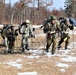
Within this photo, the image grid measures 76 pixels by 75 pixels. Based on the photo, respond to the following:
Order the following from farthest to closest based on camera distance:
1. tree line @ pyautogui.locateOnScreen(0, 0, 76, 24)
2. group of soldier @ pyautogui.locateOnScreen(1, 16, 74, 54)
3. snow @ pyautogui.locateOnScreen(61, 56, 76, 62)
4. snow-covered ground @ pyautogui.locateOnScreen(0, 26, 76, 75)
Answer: tree line @ pyautogui.locateOnScreen(0, 0, 76, 24)
group of soldier @ pyautogui.locateOnScreen(1, 16, 74, 54)
snow @ pyautogui.locateOnScreen(61, 56, 76, 62)
snow-covered ground @ pyautogui.locateOnScreen(0, 26, 76, 75)

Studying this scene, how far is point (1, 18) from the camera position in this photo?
228 ft

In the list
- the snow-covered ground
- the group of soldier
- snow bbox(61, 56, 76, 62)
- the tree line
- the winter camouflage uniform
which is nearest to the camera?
the snow-covered ground

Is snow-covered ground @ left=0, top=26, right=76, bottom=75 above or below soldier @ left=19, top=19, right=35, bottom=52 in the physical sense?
below

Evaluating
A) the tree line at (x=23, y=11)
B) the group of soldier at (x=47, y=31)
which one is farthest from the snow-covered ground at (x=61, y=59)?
the tree line at (x=23, y=11)

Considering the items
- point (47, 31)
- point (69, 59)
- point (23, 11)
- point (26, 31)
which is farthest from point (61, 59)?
point (23, 11)

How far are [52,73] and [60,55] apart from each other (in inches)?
142

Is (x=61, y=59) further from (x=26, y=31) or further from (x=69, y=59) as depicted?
(x=26, y=31)

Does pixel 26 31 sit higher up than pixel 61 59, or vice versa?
pixel 26 31

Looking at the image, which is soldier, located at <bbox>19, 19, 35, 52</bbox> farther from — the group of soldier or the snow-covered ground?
the snow-covered ground

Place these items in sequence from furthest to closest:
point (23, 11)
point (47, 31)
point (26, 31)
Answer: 1. point (23, 11)
2. point (26, 31)
3. point (47, 31)

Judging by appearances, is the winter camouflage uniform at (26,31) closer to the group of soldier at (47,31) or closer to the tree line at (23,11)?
the group of soldier at (47,31)

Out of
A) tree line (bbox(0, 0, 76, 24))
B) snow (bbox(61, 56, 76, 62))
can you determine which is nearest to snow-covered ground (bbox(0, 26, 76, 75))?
snow (bbox(61, 56, 76, 62))

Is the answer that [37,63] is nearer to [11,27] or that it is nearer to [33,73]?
[33,73]

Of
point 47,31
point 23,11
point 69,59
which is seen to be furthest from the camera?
point 23,11
